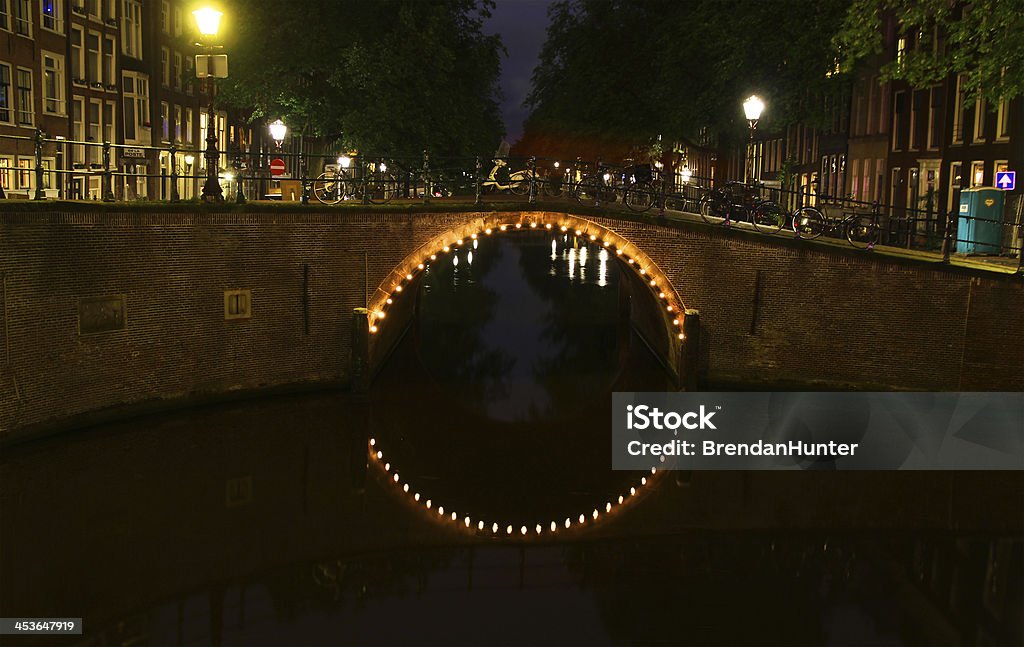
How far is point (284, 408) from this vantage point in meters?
19.5

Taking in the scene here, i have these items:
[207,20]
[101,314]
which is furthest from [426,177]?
[101,314]

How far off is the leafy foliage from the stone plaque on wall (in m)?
19.9

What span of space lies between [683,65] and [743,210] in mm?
13056

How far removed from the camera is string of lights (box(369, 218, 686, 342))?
21203mm

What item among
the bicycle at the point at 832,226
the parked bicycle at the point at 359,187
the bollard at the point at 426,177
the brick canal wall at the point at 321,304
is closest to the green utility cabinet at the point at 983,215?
the bicycle at the point at 832,226

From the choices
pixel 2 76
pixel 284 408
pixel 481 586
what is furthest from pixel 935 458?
pixel 2 76

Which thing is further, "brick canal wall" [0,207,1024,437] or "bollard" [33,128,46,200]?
"brick canal wall" [0,207,1024,437]

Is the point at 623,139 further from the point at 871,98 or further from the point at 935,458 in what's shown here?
the point at 935,458

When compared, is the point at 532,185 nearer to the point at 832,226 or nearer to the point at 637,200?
the point at 637,200

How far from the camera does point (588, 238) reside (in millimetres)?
21797

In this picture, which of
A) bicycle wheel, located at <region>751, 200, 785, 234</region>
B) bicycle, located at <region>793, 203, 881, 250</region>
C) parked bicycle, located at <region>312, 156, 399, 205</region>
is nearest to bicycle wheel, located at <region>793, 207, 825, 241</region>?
bicycle, located at <region>793, 203, 881, 250</region>

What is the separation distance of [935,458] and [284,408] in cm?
1090

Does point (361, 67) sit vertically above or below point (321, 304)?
above

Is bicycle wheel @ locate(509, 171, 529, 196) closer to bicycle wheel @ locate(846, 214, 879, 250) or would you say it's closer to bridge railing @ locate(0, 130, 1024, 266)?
bridge railing @ locate(0, 130, 1024, 266)
